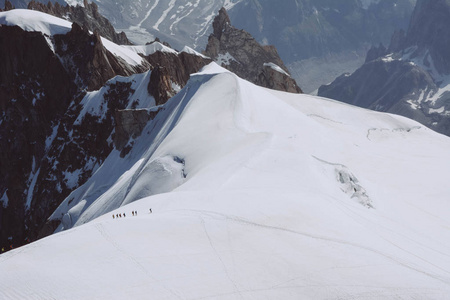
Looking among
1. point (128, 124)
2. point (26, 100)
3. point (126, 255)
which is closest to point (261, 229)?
point (126, 255)

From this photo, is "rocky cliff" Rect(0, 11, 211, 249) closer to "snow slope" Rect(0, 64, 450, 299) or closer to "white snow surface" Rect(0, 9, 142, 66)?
"white snow surface" Rect(0, 9, 142, 66)

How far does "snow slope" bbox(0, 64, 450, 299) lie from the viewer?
15328 mm

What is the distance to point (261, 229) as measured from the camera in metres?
20.5

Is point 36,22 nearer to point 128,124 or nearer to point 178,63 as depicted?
point 178,63

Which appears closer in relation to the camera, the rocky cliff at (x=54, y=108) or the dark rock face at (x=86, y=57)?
the rocky cliff at (x=54, y=108)

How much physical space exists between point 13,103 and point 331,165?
3465 inches

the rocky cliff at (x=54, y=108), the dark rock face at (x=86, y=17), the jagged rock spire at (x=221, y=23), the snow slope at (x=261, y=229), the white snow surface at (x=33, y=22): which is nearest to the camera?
the snow slope at (x=261, y=229)

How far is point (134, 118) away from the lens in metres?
74.1

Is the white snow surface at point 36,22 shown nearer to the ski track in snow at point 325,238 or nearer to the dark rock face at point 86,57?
the dark rock face at point 86,57

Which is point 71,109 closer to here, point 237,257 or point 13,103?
point 13,103

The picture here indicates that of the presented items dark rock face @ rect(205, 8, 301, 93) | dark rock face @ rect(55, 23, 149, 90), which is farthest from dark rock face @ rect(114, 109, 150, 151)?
dark rock face @ rect(205, 8, 301, 93)

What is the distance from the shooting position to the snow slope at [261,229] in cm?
1533

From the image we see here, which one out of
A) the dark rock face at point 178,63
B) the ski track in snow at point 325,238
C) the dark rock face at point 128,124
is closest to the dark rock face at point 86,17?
the dark rock face at point 178,63

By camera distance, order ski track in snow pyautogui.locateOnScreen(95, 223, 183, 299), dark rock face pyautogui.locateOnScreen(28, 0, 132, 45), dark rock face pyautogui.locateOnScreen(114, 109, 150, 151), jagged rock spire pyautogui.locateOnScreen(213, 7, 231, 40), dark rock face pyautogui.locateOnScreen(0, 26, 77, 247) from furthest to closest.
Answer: jagged rock spire pyautogui.locateOnScreen(213, 7, 231, 40), dark rock face pyautogui.locateOnScreen(28, 0, 132, 45), dark rock face pyautogui.locateOnScreen(0, 26, 77, 247), dark rock face pyautogui.locateOnScreen(114, 109, 150, 151), ski track in snow pyautogui.locateOnScreen(95, 223, 183, 299)
